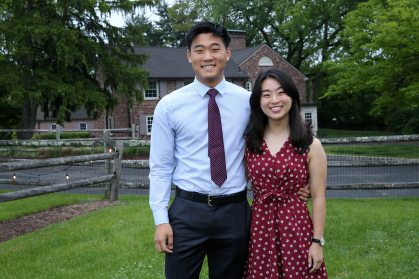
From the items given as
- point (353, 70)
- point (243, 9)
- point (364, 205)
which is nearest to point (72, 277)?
point (364, 205)

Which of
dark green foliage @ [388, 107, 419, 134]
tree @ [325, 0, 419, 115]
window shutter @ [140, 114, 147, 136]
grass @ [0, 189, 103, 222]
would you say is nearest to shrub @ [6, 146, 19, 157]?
grass @ [0, 189, 103, 222]

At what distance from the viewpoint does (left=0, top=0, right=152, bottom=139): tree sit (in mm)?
16906

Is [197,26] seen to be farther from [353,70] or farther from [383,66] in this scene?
[353,70]

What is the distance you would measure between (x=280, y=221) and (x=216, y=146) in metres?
0.68

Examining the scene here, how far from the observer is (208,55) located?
256 centimetres

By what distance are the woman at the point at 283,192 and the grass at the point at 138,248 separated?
1785 mm

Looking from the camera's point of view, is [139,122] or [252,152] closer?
[252,152]

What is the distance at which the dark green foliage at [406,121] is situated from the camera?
84.4 feet

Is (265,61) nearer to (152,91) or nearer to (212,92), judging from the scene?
(152,91)

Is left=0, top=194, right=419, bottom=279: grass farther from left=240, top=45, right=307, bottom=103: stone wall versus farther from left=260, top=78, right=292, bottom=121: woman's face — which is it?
left=240, top=45, right=307, bottom=103: stone wall

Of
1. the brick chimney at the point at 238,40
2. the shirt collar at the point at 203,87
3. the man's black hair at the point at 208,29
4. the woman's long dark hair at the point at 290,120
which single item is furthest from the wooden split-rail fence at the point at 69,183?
the brick chimney at the point at 238,40

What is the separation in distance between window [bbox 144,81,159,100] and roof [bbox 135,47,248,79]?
770mm

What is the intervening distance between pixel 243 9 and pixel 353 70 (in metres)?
27.1

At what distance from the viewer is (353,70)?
691 inches
